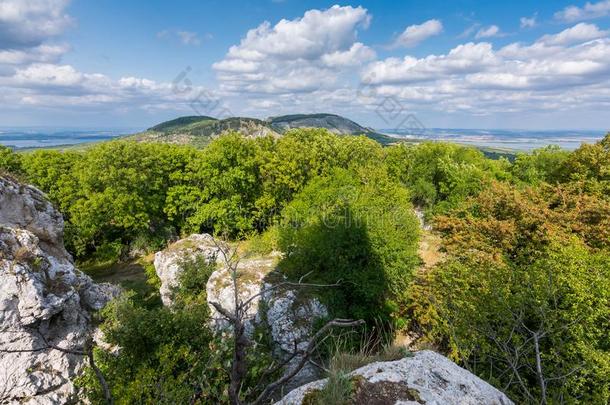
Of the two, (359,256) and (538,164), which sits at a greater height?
(538,164)

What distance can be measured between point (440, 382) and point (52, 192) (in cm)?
3385

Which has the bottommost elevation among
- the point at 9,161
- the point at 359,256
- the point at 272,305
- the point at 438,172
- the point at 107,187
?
the point at 272,305

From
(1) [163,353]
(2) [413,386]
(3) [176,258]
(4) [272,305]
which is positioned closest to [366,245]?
(4) [272,305]

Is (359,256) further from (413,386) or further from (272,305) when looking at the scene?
(413,386)

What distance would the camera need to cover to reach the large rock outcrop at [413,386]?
3.83 meters

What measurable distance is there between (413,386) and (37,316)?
40.1 feet

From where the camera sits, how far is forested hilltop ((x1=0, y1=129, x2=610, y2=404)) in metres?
8.04

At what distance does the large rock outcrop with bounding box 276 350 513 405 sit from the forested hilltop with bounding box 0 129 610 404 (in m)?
0.29

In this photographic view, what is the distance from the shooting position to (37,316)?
10.6 metres

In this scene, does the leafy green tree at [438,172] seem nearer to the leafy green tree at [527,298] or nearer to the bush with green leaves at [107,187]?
the leafy green tree at [527,298]

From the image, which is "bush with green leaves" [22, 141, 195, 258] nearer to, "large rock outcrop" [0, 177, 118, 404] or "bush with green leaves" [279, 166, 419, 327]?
"large rock outcrop" [0, 177, 118, 404]

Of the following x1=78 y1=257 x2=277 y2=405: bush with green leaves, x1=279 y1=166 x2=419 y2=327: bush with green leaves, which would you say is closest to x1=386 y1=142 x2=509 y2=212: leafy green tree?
x1=279 y1=166 x2=419 y2=327: bush with green leaves

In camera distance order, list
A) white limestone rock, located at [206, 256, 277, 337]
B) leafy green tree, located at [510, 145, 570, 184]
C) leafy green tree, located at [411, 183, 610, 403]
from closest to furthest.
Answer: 1. leafy green tree, located at [411, 183, 610, 403]
2. white limestone rock, located at [206, 256, 277, 337]
3. leafy green tree, located at [510, 145, 570, 184]

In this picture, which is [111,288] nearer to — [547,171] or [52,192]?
[52,192]
